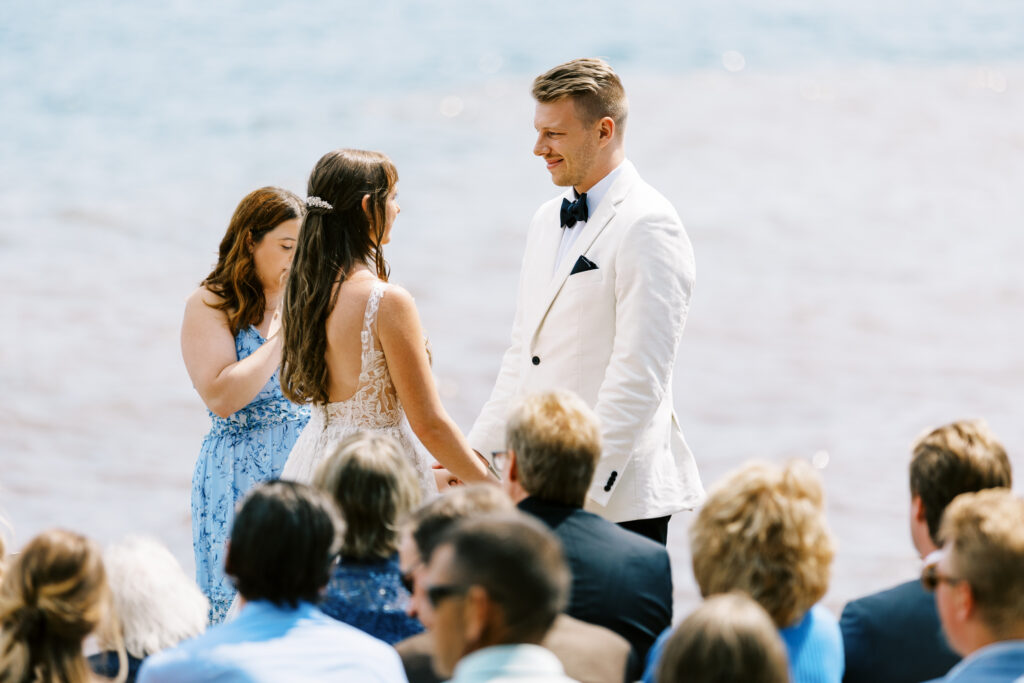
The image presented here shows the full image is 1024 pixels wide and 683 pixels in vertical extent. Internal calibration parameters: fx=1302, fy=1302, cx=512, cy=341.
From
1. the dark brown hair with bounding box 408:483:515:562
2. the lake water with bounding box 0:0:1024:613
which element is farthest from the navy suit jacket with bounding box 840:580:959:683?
the lake water with bounding box 0:0:1024:613

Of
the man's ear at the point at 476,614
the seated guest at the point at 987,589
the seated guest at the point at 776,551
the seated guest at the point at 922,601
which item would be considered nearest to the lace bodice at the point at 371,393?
the seated guest at the point at 776,551

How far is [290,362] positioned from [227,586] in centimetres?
87

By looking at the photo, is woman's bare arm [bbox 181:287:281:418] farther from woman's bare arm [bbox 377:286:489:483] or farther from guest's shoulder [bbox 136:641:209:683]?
guest's shoulder [bbox 136:641:209:683]

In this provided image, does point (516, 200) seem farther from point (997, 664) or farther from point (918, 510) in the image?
point (997, 664)

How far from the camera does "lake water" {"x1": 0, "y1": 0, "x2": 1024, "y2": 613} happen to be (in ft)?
26.4

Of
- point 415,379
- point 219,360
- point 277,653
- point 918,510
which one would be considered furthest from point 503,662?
point 219,360

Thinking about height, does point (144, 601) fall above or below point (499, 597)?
below

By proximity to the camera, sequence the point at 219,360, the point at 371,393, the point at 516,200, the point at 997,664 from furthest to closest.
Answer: the point at 516,200
the point at 219,360
the point at 371,393
the point at 997,664

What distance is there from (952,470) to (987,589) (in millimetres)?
565

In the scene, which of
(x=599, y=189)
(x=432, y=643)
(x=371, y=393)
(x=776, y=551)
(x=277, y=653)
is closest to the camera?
(x=277, y=653)

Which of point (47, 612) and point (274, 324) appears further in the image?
point (274, 324)

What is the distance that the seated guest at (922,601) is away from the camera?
2596 mm

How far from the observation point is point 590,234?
3.52 metres

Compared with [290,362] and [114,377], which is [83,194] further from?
[290,362]
